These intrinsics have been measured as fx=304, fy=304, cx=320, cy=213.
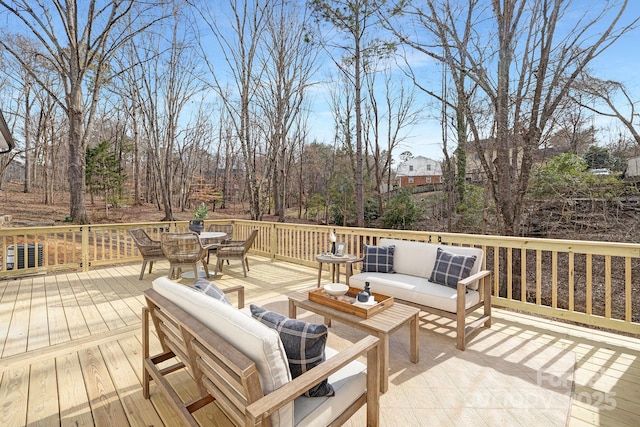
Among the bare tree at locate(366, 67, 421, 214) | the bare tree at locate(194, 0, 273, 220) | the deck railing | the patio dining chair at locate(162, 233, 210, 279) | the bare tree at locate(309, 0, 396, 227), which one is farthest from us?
the bare tree at locate(366, 67, 421, 214)

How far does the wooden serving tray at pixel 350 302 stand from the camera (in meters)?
2.40

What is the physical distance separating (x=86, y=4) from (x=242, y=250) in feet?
27.0

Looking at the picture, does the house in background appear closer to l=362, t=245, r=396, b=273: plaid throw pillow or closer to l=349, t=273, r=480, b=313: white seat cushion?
l=362, t=245, r=396, b=273: plaid throw pillow

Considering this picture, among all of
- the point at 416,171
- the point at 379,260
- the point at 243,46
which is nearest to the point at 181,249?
the point at 379,260

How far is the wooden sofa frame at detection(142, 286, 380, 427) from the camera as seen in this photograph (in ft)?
3.66

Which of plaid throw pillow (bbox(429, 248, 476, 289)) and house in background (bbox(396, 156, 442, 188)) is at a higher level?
house in background (bbox(396, 156, 442, 188))

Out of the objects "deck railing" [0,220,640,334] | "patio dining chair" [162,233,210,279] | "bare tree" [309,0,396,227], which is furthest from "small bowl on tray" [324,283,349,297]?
"bare tree" [309,0,396,227]

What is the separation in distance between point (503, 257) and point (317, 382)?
7118mm

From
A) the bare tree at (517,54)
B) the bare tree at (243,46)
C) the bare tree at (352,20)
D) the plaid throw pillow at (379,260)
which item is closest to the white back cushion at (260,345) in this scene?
the plaid throw pillow at (379,260)

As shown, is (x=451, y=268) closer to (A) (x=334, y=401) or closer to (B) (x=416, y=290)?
(B) (x=416, y=290)

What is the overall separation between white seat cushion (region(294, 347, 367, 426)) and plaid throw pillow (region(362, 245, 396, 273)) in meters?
2.08

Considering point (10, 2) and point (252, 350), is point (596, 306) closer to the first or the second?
point (252, 350)

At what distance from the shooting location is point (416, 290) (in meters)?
3.11

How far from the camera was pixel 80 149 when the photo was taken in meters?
8.49
